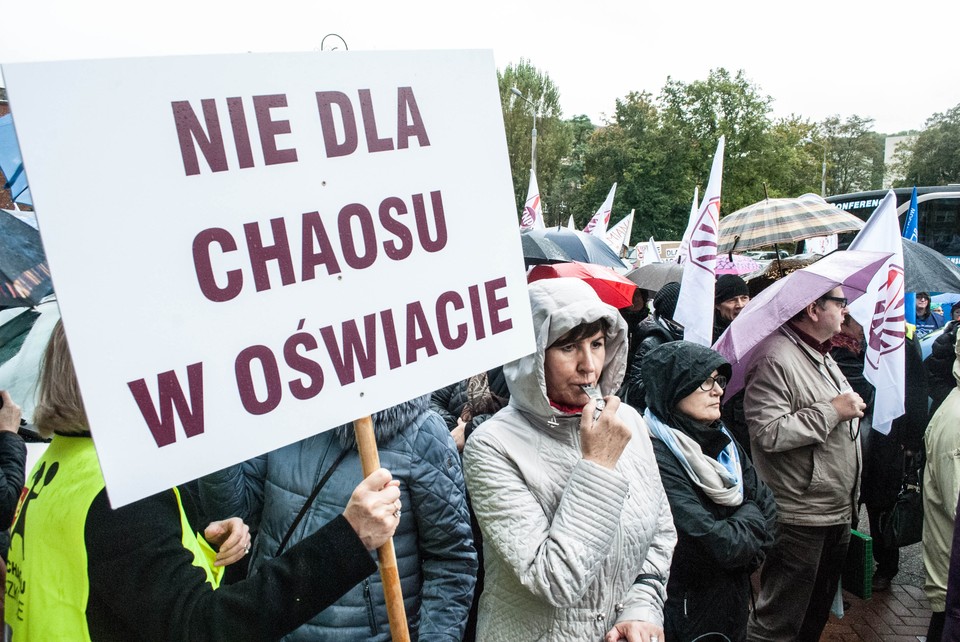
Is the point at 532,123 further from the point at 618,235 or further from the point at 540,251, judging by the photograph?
the point at 540,251

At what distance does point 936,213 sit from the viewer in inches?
633

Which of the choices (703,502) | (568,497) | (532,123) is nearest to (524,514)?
(568,497)

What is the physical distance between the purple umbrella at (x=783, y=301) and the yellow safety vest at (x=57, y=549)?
271 cm

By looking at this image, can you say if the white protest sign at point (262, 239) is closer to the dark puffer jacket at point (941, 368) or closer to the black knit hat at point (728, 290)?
the black knit hat at point (728, 290)

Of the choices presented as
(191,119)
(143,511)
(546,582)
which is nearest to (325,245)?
(191,119)

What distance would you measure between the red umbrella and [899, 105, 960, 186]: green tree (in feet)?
142

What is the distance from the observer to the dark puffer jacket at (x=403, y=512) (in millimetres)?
1976

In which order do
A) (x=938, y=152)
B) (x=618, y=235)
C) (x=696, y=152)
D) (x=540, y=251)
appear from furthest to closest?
(x=938, y=152) < (x=696, y=152) < (x=618, y=235) < (x=540, y=251)

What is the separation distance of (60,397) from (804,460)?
3126 mm

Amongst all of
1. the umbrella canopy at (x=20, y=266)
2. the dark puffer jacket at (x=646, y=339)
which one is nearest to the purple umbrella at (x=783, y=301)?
the dark puffer jacket at (x=646, y=339)

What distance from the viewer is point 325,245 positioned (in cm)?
141

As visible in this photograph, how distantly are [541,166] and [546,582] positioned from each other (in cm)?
4660

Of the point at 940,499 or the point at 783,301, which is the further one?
the point at 783,301

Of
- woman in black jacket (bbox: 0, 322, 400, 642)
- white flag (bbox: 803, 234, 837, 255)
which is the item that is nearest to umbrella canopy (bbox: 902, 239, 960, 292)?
white flag (bbox: 803, 234, 837, 255)
